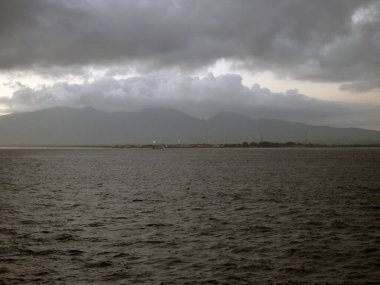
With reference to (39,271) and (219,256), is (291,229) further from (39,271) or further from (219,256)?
(39,271)

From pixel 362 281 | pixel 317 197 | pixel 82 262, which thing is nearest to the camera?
pixel 362 281

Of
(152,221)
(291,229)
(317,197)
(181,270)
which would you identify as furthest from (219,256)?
(317,197)

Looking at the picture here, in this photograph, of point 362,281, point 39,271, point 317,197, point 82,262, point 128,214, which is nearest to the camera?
point 362,281

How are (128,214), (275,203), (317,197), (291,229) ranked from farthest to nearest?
1. (317,197)
2. (275,203)
3. (128,214)
4. (291,229)

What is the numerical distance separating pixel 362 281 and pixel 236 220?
15.2 meters

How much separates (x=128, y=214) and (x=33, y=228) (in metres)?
8.89

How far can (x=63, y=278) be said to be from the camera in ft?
60.8

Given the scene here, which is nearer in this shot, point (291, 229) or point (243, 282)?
point (243, 282)

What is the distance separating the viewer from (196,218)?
34.0m

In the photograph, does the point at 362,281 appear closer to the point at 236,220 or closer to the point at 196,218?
the point at 236,220

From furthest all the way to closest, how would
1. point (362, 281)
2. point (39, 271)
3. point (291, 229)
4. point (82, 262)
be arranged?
point (291, 229) < point (82, 262) < point (39, 271) < point (362, 281)

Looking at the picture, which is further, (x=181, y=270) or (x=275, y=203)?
(x=275, y=203)

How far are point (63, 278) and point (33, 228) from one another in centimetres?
1279

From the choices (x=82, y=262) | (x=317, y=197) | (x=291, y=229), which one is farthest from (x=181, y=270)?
(x=317, y=197)
